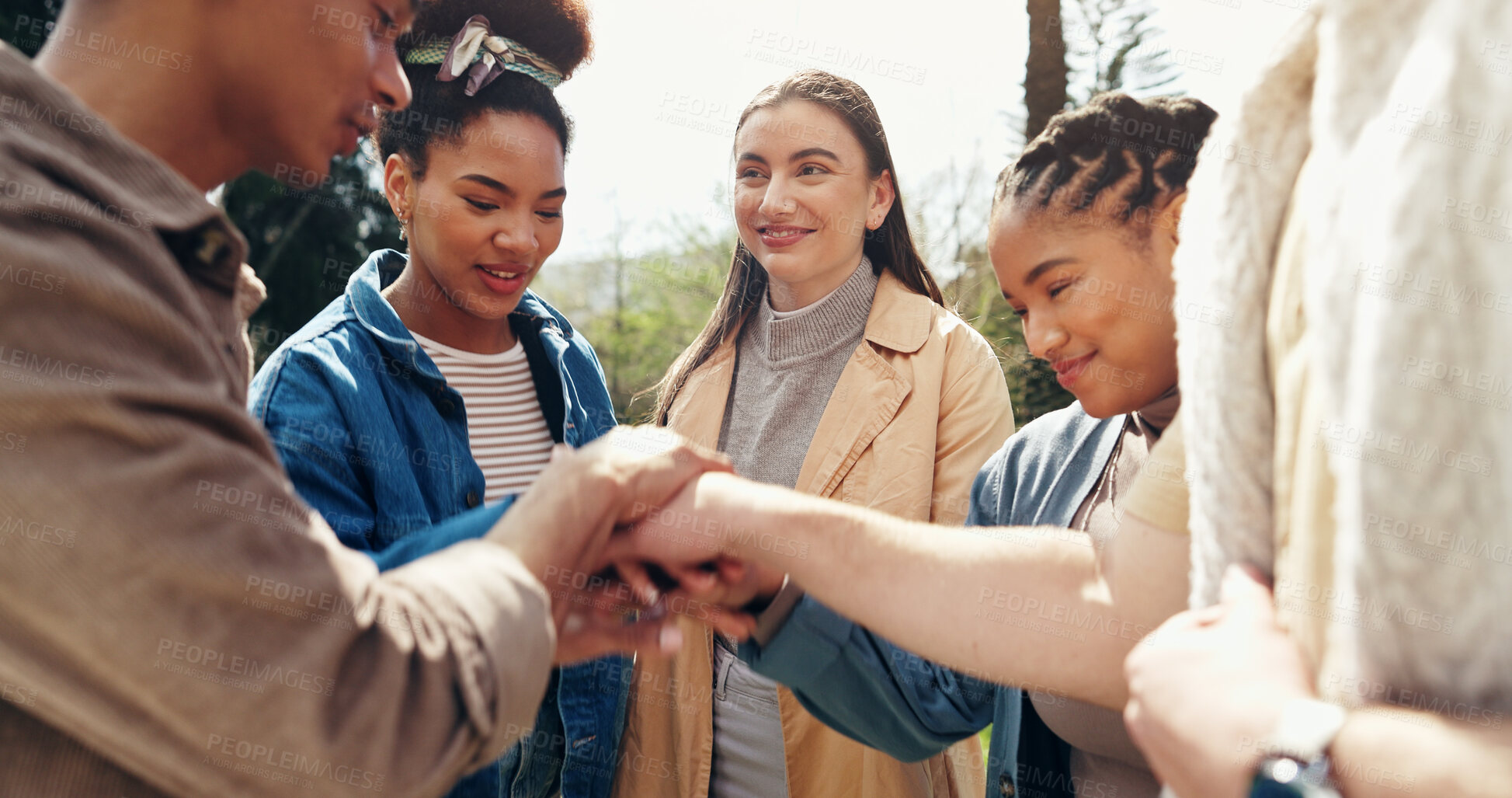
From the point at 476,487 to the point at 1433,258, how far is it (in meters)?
2.19

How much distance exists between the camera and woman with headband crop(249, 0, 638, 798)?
2432 millimetres

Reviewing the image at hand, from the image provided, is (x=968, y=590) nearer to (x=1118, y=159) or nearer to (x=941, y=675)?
(x=941, y=675)

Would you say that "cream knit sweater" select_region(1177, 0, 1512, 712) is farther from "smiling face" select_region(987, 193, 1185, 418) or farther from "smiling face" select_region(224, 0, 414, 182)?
"smiling face" select_region(224, 0, 414, 182)

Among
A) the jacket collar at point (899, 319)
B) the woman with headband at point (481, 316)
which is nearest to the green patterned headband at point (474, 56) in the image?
the woman with headband at point (481, 316)

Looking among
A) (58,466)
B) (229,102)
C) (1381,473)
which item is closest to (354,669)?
(58,466)

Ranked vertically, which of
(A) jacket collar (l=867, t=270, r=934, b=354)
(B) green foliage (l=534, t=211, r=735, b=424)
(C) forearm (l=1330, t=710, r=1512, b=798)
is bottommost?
(B) green foliage (l=534, t=211, r=735, b=424)

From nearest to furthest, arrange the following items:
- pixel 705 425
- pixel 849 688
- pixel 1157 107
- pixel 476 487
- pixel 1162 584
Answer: pixel 1162 584, pixel 849 688, pixel 1157 107, pixel 476 487, pixel 705 425

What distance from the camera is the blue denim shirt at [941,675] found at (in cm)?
201

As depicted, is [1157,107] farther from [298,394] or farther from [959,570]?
[298,394]

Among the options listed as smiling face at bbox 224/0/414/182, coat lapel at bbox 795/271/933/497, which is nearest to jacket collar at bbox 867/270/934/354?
coat lapel at bbox 795/271/933/497

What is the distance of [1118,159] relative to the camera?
7.17 feet

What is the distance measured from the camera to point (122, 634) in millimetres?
1016

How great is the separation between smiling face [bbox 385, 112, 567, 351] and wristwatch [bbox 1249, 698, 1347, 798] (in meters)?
2.40

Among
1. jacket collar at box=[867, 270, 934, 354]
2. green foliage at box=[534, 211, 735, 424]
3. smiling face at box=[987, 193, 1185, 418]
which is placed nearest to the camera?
smiling face at box=[987, 193, 1185, 418]
